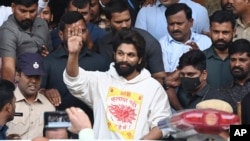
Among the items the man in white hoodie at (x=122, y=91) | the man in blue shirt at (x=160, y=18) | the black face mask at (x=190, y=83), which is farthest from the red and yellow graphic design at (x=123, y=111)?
the man in blue shirt at (x=160, y=18)

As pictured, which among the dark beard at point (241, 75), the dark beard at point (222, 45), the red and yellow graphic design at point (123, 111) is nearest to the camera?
the red and yellow graphic design at point (123, 111)

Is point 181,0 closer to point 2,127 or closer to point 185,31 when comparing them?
point 185,31

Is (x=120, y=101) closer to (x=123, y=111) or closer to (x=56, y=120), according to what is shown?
(x=123, y=111)

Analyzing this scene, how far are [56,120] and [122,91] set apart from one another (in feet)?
2.51

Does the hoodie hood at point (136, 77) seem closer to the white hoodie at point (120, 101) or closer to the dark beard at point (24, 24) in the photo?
the white hoodie at point (120, 101)

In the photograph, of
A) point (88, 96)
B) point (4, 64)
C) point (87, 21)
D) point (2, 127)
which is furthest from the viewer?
point (87, 21)

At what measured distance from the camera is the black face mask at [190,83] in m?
10.2

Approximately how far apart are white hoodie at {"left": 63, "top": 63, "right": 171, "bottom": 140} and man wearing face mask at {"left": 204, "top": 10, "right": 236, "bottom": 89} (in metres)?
0.93

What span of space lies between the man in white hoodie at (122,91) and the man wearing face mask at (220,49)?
924 mm

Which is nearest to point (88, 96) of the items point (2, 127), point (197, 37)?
point (2, 127)

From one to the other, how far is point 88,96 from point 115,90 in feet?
1.03

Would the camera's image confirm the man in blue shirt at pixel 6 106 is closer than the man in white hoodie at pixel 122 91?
Yes

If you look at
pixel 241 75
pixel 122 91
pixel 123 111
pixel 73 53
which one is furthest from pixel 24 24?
pixel 241 75

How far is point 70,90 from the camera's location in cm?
998
